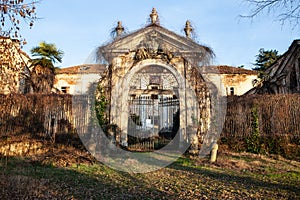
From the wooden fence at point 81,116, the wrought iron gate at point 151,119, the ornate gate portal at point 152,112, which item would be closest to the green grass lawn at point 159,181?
the wooden fence at point 81,116

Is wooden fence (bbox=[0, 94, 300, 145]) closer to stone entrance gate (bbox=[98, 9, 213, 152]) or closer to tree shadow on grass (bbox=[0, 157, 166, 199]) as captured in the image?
stone entrance gate (bbox=[98, 9, 213, 152])

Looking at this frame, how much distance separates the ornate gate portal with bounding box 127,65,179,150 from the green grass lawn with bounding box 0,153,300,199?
14.0ft

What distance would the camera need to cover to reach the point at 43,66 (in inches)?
734

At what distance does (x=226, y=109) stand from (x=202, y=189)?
6641 mm

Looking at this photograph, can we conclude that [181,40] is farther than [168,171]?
Yes

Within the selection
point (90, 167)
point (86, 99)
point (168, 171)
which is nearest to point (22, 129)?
point (86, 99)

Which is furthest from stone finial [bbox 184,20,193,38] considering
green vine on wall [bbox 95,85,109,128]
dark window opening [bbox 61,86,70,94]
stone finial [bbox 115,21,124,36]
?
dark window opening [bbox 61,86,70,94]

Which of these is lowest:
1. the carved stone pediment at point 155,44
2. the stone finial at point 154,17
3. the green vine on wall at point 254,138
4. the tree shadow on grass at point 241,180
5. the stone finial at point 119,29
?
the tree shadow on grass at point 241,180

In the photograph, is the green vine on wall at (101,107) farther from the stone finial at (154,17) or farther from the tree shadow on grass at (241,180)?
the stone finial at (154,17)

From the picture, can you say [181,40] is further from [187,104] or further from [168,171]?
[168,171]

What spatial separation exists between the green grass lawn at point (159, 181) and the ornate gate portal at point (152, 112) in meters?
4.27

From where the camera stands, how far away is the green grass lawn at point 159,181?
4801 millimetres

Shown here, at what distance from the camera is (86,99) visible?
1147cm

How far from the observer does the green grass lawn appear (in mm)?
4801
